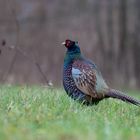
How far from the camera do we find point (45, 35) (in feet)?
68.9

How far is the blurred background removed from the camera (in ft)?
66.5

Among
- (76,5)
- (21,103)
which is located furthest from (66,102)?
(76,5)

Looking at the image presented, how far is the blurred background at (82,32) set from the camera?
20.3m

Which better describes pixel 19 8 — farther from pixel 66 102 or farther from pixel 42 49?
pixel 66 102

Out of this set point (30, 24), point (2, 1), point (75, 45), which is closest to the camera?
point (75, 45)

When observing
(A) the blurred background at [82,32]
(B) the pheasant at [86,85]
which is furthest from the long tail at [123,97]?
(A) the blurred background at [82,32]

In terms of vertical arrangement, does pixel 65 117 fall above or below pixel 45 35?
above

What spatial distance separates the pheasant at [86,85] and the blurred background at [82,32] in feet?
37.3

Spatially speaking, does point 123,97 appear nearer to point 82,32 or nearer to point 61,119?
point 61,119

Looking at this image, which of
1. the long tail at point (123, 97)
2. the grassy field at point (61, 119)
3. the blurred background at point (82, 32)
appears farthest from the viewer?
the blurred background at point (82, 32)

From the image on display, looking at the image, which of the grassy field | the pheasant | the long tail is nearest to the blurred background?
the pheasant

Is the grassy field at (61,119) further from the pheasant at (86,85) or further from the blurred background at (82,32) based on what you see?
the blurred background at (82,32)

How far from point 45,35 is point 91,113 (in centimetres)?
1415

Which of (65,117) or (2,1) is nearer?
(65,117)
